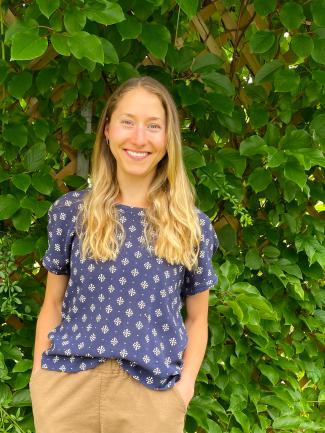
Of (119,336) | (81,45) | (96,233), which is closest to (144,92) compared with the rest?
(81,45)

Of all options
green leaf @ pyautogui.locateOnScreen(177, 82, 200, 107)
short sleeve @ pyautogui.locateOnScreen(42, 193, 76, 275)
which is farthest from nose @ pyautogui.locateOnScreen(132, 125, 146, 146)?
green leaf @ pyautogui.locateOnScreen(177, 82, 200, 107)

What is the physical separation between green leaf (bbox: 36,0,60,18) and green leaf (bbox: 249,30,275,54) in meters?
0.60

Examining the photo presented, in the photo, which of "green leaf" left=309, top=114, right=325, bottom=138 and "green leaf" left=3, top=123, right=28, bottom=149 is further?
"green leaf" left=309, top=114, right=325, bottom=138

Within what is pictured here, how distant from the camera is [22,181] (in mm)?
1607

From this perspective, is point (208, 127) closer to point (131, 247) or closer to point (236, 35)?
point (236, 35)

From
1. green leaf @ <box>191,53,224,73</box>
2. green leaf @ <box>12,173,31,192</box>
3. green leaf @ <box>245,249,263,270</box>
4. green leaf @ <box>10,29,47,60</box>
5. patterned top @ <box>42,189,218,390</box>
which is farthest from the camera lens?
green leaf @ <box>245,249,263,270</box>

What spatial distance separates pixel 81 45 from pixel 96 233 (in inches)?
15.6

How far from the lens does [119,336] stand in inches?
53.5

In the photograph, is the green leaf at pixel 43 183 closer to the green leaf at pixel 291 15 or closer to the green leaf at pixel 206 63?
the green leaf at pixel 206 63

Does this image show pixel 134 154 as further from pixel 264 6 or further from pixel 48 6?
pixel 264 6

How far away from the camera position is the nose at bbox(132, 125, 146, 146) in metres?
1.40

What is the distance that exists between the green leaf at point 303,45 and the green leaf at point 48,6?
0.66 meters

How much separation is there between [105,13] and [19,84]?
0.39m

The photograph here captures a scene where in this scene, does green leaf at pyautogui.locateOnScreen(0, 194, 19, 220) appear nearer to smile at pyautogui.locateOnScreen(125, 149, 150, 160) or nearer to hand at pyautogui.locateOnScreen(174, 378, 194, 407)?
smile at pyautogui.locateOnScreen(125, 149, 150, 160)
